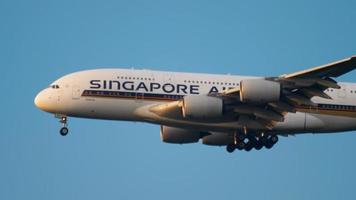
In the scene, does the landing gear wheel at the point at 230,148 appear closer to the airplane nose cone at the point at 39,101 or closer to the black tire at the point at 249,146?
the black tire at the point at 249,146

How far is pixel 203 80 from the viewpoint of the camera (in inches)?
2347

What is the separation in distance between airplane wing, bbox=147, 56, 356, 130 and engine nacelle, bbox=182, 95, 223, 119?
26.4 inches

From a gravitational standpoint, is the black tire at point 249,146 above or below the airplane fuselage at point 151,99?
below

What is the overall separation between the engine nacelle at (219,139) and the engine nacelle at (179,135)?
2.85ft

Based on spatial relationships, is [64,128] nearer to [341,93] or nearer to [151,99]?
[151,99]

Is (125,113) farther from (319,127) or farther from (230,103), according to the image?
(319,127)

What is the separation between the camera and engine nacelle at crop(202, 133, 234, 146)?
62812 millimetres

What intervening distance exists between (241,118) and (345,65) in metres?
8.09

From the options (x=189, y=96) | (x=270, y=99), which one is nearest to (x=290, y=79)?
(x=270, y=99)

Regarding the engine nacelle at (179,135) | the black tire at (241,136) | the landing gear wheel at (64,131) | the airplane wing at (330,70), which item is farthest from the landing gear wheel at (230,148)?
the landing gear wheel at (64,131)

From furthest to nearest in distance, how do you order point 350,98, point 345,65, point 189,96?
1. point 350,98
2. point 189,96
3. point 345,65

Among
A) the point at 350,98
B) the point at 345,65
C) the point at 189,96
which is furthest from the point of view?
the point at 350,98

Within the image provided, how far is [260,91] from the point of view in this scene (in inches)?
2157

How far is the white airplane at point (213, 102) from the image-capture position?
55.7 metres
